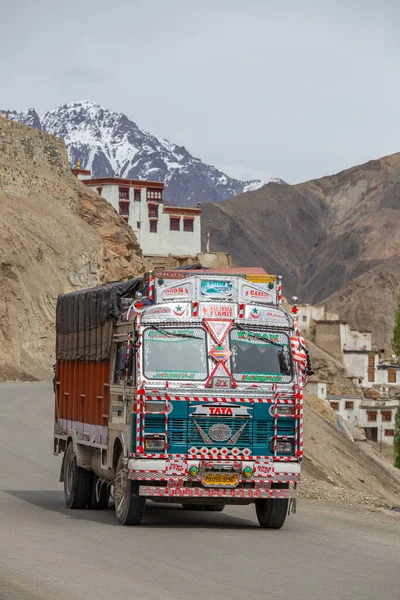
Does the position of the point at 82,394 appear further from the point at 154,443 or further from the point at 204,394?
the point at 204,394

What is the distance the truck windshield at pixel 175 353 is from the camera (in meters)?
15.6

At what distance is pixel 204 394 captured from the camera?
15.5 meters

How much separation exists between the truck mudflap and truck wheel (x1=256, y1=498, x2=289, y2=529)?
654mm

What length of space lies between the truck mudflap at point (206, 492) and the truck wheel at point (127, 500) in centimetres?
29

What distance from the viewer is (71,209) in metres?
76.5

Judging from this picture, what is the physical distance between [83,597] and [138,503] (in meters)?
5.57

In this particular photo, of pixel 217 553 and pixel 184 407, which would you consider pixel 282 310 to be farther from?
pixel 217 553

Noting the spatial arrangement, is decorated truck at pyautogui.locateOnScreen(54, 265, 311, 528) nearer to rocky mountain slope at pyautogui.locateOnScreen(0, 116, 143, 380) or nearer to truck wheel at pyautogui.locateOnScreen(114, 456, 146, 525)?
truck wheel at pyautogui.locateOnScreen(114, 456, 146, 525)

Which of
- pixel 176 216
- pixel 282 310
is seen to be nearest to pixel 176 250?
pixel 176 216

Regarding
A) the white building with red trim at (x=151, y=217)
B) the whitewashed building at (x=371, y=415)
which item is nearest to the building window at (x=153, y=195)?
the white building with red trim at (x=151, y=217)

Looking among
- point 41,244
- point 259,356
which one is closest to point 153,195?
point 41,244

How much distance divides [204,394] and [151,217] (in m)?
98.7

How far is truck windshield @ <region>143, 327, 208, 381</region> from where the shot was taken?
1558 centimetres

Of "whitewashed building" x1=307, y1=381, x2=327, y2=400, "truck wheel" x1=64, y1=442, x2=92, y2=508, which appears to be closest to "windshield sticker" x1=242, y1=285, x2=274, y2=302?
"truck wheel" x1=64, y1=442, x2=92, y2=508
